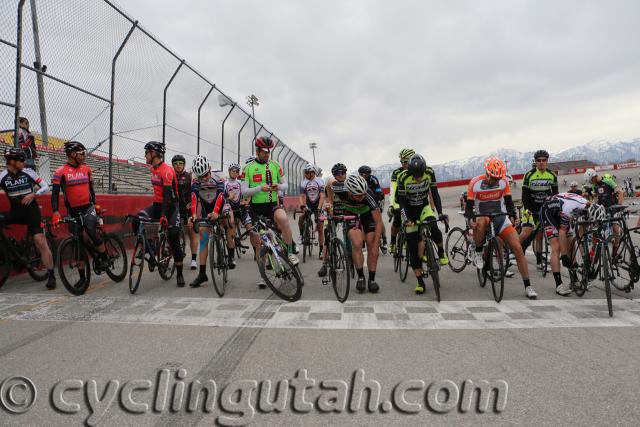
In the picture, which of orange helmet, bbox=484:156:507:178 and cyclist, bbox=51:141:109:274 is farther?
cyclist, bbox=51:141:109:274

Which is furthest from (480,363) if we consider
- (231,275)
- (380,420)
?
(231,275)

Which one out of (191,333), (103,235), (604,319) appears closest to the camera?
(191,333)

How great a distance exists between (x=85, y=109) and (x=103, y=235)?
379 cm

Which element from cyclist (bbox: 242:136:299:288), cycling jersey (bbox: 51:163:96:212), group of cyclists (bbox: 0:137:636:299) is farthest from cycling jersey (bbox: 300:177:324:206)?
cycling jersey (bbox: 51:163:96:212)

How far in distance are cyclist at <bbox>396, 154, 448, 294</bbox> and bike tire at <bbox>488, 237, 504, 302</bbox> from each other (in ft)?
1.99

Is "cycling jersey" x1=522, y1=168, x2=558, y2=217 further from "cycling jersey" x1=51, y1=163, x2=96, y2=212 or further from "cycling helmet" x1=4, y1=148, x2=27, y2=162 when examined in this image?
"cycling helmet" x1=4, y1=148, x2=27, y2=162

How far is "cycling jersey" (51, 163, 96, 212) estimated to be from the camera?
5598mm

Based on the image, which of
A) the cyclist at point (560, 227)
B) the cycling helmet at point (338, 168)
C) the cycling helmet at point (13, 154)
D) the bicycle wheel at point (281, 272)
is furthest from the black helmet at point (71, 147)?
the cyclist at point (560, 227)

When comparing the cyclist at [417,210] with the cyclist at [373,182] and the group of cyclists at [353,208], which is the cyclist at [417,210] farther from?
the cyclist at [373,182]

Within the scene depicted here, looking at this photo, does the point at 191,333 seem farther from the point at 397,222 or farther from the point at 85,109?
the point at 85,109

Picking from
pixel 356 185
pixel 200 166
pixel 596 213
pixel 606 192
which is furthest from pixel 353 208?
pixel 606 192

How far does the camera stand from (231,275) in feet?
22.1

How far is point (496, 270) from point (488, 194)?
A: 1.02 metres

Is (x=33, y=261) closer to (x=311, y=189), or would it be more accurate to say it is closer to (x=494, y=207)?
(x=311, y=189)
